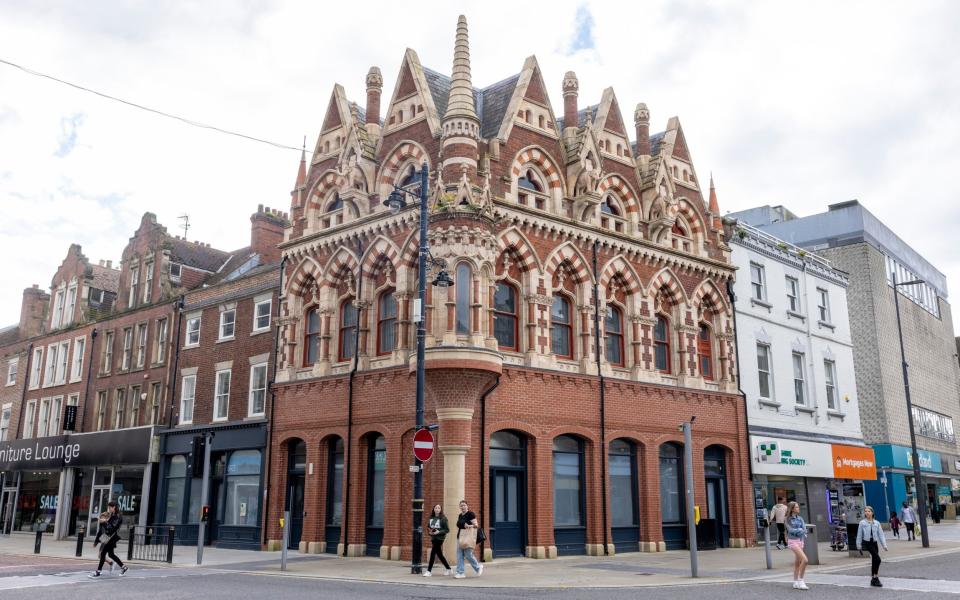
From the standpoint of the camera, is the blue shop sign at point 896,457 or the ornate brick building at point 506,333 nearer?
the ornate brick building at point 506,333

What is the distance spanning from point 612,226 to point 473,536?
43.7 ft

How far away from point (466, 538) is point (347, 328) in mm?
10509

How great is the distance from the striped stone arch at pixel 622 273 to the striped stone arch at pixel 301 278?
10.3m

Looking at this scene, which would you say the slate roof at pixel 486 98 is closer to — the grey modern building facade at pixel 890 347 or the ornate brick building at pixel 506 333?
the ornate brick building at pixel 506 333

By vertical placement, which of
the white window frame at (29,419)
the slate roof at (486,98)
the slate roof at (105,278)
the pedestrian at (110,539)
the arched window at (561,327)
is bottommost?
the pedestrian at (110,539)

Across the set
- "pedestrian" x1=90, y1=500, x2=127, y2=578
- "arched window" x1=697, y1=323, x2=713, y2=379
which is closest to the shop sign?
"pedestrian" x1=90, y1=500, x2=127, y2=578

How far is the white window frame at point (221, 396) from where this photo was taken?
31.6m

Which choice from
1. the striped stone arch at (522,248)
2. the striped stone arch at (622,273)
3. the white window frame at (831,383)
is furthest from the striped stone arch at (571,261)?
the white window frame at (831,383)

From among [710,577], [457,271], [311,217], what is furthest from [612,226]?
[710,577]

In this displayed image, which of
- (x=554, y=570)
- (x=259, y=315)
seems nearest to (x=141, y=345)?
(x=259, y=315)

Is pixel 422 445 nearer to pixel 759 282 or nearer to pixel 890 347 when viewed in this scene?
pixel 759 282

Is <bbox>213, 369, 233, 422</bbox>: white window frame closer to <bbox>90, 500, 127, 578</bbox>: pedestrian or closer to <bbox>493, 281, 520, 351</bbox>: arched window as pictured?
<bbox>90, 500, 127, 578</bbox>: pedestrian

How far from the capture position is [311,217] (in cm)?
2930

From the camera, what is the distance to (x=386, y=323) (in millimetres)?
26172
